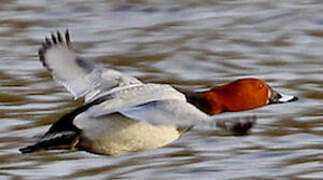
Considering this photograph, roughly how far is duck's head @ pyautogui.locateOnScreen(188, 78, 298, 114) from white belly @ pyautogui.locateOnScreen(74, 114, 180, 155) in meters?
0.35

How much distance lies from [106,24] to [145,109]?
A: 603 centimetres

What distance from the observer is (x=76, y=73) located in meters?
8.01

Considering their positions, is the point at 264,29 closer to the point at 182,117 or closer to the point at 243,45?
the point at 243,45

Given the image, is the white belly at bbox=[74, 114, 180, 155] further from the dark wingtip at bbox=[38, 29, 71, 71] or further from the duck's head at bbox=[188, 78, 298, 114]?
the dark wingtip at bbox=[38, 29, 71, 71]

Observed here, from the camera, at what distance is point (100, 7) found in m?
13.6

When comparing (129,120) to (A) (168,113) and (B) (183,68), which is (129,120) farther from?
(B) (183,68)

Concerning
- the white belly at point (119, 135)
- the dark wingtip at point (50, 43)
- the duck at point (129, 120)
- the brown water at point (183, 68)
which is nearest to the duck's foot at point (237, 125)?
the duck at point (129, 120)

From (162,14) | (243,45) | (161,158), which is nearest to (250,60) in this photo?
(243,45)

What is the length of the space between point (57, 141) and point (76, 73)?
756 millimetres

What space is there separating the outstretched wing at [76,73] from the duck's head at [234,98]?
47 cm

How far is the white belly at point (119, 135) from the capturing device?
7.25 metres

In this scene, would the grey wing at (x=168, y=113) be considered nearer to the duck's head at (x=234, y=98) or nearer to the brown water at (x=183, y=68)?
the duck's head at (x=234, y=98)

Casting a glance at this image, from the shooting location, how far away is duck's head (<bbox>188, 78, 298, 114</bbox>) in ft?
25.0

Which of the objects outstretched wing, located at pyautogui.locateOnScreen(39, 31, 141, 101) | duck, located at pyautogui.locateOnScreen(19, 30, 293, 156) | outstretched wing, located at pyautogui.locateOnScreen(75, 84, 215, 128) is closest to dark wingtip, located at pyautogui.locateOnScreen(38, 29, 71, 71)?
outstretched wing, located at pyautogui.locateOnScreen(39, 31, 141, 101)
